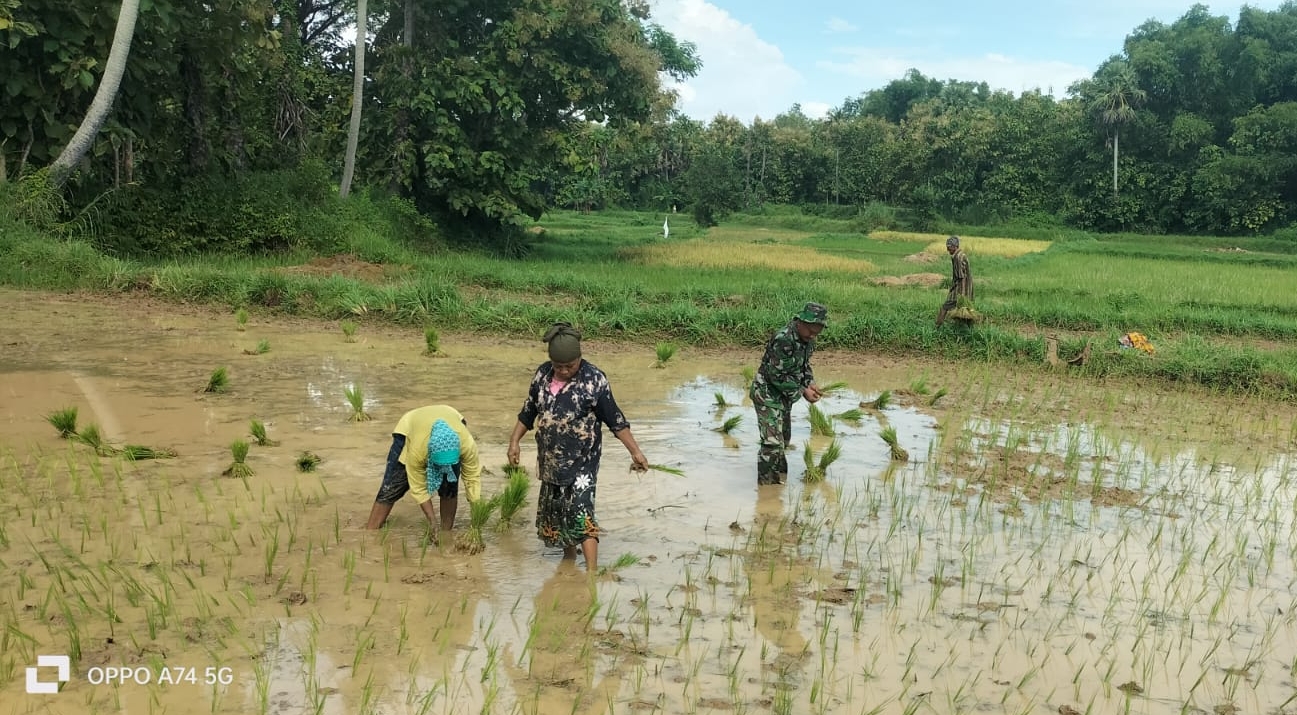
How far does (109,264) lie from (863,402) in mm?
9796

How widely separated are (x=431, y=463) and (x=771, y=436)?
235 cm

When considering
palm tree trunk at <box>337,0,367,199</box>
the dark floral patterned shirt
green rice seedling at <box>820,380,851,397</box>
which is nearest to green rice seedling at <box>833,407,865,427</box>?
green rice seedling at <box>820,380,851,397</box>

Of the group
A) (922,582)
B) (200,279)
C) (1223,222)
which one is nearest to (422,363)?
(200,279)

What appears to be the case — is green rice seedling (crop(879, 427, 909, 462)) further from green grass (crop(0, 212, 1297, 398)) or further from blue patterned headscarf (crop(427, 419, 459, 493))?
green grass (crop(0, 212, 1297, 398))

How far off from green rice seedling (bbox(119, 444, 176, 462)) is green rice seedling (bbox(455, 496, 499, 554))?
7.65ft

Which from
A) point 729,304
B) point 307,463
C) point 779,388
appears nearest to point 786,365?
point 779,388

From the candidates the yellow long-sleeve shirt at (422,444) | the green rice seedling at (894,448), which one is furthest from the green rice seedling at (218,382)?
the green rice seedling at (894,448)

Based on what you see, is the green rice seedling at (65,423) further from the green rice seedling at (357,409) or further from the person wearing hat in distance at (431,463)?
the person wearing hat in distance at (431,463)

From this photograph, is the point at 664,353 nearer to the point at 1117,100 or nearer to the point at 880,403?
the point at 880,403

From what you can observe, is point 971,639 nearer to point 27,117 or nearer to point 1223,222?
point 27,117

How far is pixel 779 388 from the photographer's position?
635cm

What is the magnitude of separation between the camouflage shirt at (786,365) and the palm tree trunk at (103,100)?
36.3 ft

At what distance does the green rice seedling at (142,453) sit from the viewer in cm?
590

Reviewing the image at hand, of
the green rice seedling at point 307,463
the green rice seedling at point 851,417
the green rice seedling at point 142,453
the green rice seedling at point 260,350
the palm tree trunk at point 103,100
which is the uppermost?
the palm tree trunk at point 103,100
